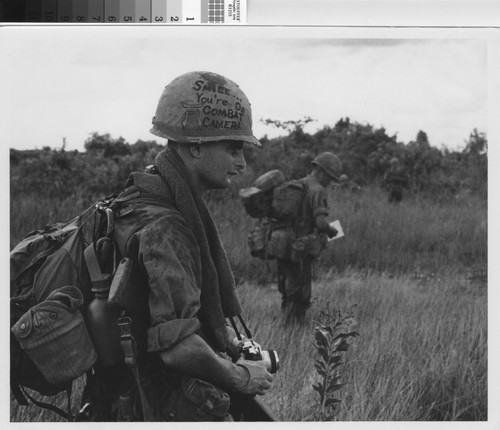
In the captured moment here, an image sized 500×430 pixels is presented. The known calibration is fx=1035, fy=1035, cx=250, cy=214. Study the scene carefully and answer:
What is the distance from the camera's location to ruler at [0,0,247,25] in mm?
6703

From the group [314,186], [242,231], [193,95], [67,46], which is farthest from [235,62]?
[242,231]

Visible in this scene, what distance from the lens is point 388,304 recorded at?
8867 mm

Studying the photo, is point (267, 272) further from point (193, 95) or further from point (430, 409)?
point (193, 95)

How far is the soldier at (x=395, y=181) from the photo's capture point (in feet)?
33.3

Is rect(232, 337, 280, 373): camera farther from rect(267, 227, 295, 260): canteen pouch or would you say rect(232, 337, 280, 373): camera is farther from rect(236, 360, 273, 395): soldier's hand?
rect(267, 227, 295, 260): canteen pouch

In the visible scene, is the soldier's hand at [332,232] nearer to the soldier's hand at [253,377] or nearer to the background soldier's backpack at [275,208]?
the background soldier's backpack at [275,208]

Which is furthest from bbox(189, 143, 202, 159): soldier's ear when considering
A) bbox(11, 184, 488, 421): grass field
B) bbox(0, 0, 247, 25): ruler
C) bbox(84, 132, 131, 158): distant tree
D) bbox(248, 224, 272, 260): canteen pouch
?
bbox(248, 224, 272, 260): canteen pouch

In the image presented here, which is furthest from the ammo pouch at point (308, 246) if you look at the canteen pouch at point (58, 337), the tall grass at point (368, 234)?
the canteen pouch at point (58, 337)

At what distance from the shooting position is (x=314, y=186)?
9.68 metres

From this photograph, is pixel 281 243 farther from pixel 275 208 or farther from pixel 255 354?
pixel 255 354

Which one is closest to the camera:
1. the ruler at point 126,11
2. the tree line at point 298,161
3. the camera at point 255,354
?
the camera at point 255,354

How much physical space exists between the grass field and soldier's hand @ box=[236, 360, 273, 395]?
48.3 inches

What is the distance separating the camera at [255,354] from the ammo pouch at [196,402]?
32 centimetres

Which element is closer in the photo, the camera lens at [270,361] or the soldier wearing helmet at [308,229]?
the camera lens at [270,361]
